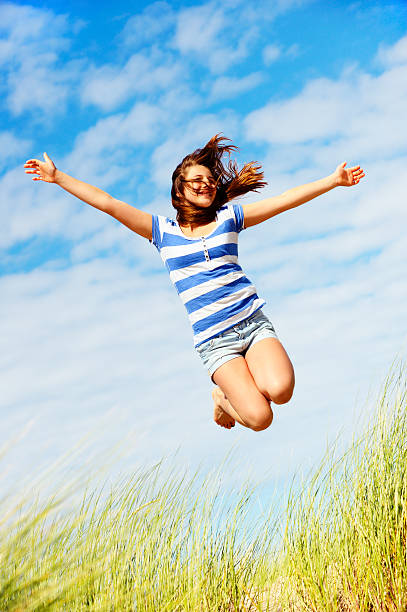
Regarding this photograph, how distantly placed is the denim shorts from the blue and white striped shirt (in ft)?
0.16

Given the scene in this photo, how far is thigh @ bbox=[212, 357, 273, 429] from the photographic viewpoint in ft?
13.6

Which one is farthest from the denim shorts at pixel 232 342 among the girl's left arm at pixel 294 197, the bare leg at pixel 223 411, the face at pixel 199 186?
the face at pixel 199 186

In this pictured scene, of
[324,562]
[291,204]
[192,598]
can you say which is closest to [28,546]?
[192,598]

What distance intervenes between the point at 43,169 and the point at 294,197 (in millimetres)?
1844

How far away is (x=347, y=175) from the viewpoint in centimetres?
469

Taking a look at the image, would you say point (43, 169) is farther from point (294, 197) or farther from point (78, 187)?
point (294, 197)

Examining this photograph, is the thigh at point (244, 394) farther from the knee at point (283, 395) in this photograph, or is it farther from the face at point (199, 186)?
the face at point (199, 186)

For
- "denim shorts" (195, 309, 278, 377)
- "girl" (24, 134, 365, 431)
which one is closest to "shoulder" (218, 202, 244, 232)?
"girl" (24, 134, 365, 431)

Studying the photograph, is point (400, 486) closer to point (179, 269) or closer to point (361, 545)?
point (361, 545)

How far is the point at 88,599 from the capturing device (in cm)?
340

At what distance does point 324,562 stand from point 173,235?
99.6 inches

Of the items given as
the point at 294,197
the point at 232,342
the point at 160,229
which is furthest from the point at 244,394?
the point at 294,197

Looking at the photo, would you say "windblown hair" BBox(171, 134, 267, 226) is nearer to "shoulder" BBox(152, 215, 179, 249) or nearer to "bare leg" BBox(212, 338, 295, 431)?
"shoulder" BBox(152, 215, 179, 249)

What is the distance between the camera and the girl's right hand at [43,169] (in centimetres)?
424
